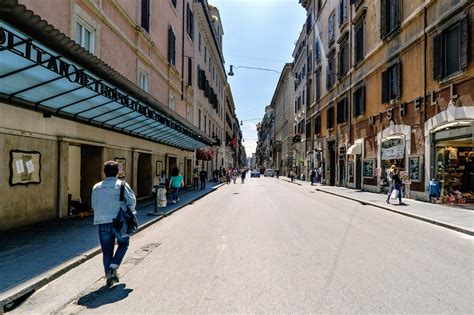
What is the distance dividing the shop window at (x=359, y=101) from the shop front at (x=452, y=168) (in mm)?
9589

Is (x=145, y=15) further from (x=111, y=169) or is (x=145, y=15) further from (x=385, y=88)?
(x=111, y=169)

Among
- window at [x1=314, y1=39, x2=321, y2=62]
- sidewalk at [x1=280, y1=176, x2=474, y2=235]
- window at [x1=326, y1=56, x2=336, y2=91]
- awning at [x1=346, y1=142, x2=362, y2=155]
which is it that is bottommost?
sidewalk at [x1=280, y1=176, x2=474, y2=235]

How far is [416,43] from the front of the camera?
1908cm

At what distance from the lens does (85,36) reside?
42.8 ft

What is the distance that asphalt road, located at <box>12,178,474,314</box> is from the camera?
4.66 m

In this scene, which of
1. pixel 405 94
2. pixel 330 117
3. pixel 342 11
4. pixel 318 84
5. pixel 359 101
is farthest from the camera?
pixel 318 84

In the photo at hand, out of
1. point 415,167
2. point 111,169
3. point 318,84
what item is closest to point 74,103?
point 111,169

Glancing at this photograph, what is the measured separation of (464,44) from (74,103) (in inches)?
548

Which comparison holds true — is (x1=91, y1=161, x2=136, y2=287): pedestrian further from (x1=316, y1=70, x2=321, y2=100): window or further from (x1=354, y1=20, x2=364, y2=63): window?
(x1=316, y1=70, x2=321, y2=100): window

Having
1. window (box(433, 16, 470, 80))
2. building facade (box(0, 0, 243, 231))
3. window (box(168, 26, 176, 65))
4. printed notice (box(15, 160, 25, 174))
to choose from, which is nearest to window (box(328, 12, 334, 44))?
window (box(168, 26, 176, 65))

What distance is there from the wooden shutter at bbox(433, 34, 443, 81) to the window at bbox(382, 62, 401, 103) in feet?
12.0

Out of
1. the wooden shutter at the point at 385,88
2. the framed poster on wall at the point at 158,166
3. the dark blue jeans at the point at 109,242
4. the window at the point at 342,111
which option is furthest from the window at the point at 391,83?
the dark blue jeans at the point at 109,242

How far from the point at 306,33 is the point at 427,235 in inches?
1803

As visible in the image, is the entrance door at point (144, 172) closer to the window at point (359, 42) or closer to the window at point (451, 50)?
the window at point (451, 50)
